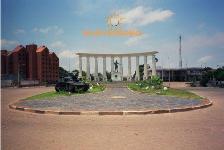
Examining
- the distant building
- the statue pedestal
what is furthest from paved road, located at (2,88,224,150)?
the distant building

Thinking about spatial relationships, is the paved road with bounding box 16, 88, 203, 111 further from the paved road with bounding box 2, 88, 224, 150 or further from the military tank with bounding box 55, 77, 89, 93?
the military tank with bounding box 55, 77, 89, 93

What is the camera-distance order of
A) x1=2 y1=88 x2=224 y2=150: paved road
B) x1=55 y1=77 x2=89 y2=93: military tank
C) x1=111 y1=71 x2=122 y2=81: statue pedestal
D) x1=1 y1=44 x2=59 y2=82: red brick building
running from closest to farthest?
1. x1=2 y1=88 x2=224 y2=150: paved road
2. x1=55 y1=77 x2=89 y2=93: military tank
3. x1=111 y1=71 x2=122 y2=81: statue pedestal
4. x1=1 y1=44 x2=59 y2=82: red brick building

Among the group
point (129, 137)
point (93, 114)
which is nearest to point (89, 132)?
point (129, 137)

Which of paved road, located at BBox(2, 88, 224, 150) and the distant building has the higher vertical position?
the distant building

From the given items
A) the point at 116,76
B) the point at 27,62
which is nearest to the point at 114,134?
the point at 116,76

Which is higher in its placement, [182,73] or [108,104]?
[182,73]

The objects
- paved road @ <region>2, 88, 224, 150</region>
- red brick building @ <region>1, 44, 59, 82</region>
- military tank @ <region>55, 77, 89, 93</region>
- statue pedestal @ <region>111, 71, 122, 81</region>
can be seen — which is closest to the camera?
paved road @ <region>2, 88, 224, 150</region>

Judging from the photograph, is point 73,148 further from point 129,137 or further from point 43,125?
point 43,125

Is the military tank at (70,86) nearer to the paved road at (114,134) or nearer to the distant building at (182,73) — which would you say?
the paved road at (114,134)

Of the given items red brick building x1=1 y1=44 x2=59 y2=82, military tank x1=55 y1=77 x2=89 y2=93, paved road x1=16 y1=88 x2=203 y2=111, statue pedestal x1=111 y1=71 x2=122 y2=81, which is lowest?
paved road x1=16 y1=88 x2=203 y2=111

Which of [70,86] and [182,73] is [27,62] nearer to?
[182,73]

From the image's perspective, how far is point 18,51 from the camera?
95.9 metres

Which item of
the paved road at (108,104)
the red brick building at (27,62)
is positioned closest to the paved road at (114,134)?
the paved road at (108,104)

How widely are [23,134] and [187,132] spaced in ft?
14.1
